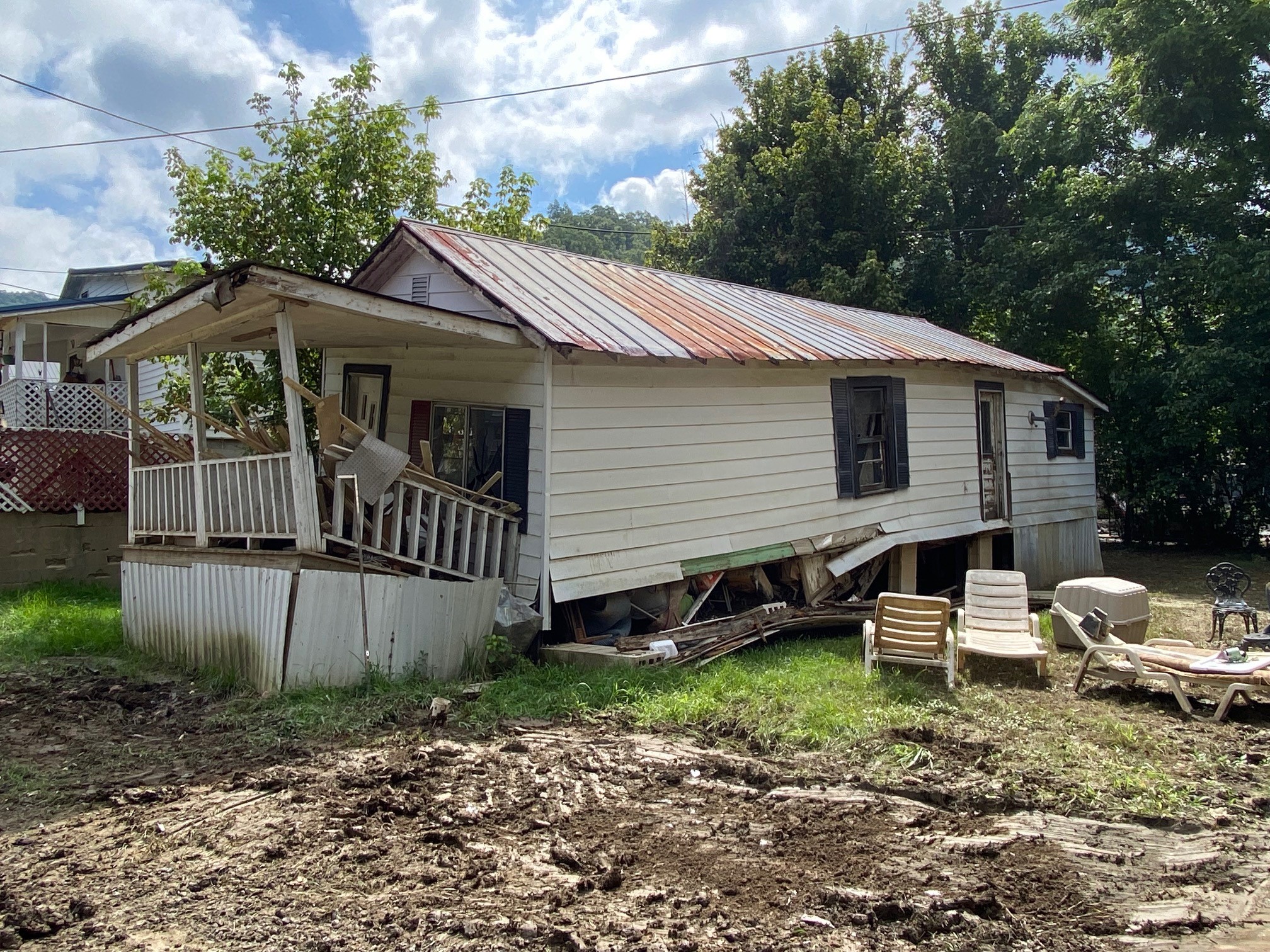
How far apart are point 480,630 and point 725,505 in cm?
351

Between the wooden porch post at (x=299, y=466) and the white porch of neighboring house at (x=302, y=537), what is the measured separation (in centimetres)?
1

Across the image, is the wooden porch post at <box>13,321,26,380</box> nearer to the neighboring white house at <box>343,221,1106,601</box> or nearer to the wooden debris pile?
the neighboring white house at <box>343,221,1106,601</box>

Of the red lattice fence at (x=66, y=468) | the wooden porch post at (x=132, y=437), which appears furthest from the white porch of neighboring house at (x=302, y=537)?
the red lattice fence at (x=66, y=468)

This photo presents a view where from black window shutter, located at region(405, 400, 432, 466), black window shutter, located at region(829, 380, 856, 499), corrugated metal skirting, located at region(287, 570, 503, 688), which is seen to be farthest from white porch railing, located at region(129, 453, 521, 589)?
black window shutter, located at region(829, 380, 856, 499)

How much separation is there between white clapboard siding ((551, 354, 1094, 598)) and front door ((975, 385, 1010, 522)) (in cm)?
141

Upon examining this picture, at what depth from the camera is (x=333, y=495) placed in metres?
7.62

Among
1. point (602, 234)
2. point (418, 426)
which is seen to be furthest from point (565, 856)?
point (602, 234)

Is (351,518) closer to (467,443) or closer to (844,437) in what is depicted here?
(467,443)

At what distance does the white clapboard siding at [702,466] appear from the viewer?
881 cm

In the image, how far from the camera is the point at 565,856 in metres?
4.46

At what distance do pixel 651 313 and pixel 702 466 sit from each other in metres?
1.92

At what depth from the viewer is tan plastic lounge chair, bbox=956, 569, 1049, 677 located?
834cm

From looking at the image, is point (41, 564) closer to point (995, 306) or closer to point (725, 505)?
point (725, 505)

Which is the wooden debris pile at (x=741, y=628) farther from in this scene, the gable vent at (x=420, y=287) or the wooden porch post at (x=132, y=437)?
the wooden porch post at (x=132, y=437)
